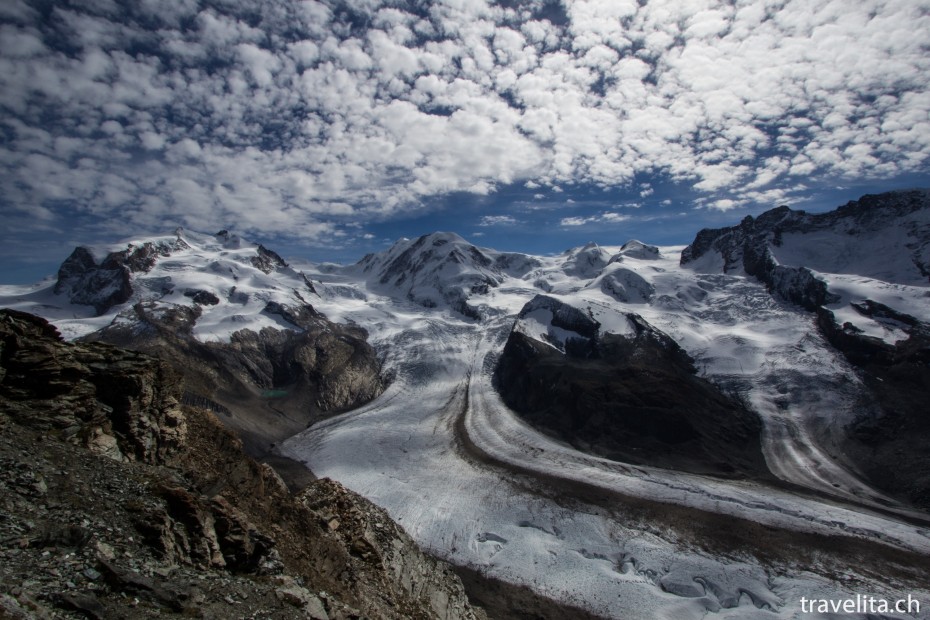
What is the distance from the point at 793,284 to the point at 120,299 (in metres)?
189

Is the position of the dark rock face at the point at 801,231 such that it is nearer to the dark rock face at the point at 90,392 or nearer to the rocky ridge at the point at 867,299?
the rocky ridge at the point at 867,299

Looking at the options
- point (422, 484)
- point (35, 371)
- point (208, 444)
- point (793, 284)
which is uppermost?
point (793, 284)

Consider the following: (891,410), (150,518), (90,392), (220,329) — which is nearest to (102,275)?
(220,329)

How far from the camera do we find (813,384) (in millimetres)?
93750

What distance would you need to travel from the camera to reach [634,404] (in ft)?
289

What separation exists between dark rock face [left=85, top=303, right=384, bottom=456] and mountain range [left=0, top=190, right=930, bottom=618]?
624mm

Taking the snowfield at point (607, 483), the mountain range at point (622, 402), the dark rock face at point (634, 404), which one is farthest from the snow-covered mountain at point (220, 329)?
the dark rock face at point (634, 404)

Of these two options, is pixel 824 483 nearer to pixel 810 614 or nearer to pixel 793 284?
pixel 810 614

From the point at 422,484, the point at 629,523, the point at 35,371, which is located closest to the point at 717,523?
the point at 629,523

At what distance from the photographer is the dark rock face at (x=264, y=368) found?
313 ft

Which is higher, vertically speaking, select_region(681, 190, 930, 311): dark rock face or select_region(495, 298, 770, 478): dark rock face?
select_region(681, 190, 930, 311): dark rock face

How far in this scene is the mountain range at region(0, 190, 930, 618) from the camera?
45781 mm

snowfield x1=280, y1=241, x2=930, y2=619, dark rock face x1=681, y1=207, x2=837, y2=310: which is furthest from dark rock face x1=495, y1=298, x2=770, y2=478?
dark rock face x1=681, y1=207, x2=837, y2=310

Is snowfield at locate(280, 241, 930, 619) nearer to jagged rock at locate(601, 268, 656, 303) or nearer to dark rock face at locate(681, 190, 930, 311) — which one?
dark rock face at locate(681, 190, 930, 311)
